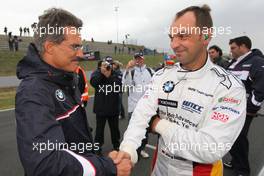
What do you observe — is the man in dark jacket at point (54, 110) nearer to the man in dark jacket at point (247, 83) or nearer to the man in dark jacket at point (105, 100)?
the man in dark jacket at point (247, 83)

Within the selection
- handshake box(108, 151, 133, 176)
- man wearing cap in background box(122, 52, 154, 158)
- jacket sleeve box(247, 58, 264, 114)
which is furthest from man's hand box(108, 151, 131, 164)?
man wearing cap in background box(122, 52, 154, 158)

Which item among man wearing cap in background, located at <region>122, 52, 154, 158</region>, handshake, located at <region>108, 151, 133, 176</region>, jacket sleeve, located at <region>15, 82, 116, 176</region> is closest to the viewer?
jacket sleeve, located at <region>15, 82, 116, 176</region>

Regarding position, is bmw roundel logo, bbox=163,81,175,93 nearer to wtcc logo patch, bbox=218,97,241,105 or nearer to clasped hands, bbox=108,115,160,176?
wtcc logo patch, bbox=218,97,241,105

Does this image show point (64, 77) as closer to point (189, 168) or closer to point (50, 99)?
point (50, 99)

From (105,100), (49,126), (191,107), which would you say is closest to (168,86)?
(191,107)

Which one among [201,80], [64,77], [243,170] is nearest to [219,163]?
[201,80]

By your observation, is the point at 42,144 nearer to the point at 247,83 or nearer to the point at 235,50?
the point at 247,83

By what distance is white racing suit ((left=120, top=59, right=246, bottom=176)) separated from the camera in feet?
5.69

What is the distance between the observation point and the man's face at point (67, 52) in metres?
1.72

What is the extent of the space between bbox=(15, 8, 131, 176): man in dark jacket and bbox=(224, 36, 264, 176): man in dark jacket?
3181 millimetres

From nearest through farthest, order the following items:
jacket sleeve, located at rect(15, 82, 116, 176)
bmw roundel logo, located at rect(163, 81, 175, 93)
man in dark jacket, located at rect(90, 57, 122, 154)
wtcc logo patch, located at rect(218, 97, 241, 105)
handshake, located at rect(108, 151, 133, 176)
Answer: jacket sleeve, located at rect(15, 82, 116, 176) → handshake, located at rect(108, 151, 133, 176) → wtcc logo patch, located at rect(218, 97, 241, 105) → bmw roundel logo, located at rect(163, 81, 175, 93) → man in dark jacket, located at rect(90, 57, 122, 154)

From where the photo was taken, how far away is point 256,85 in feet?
13.7

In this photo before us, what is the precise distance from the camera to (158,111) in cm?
216

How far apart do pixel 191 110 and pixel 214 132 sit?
0.82 feet
